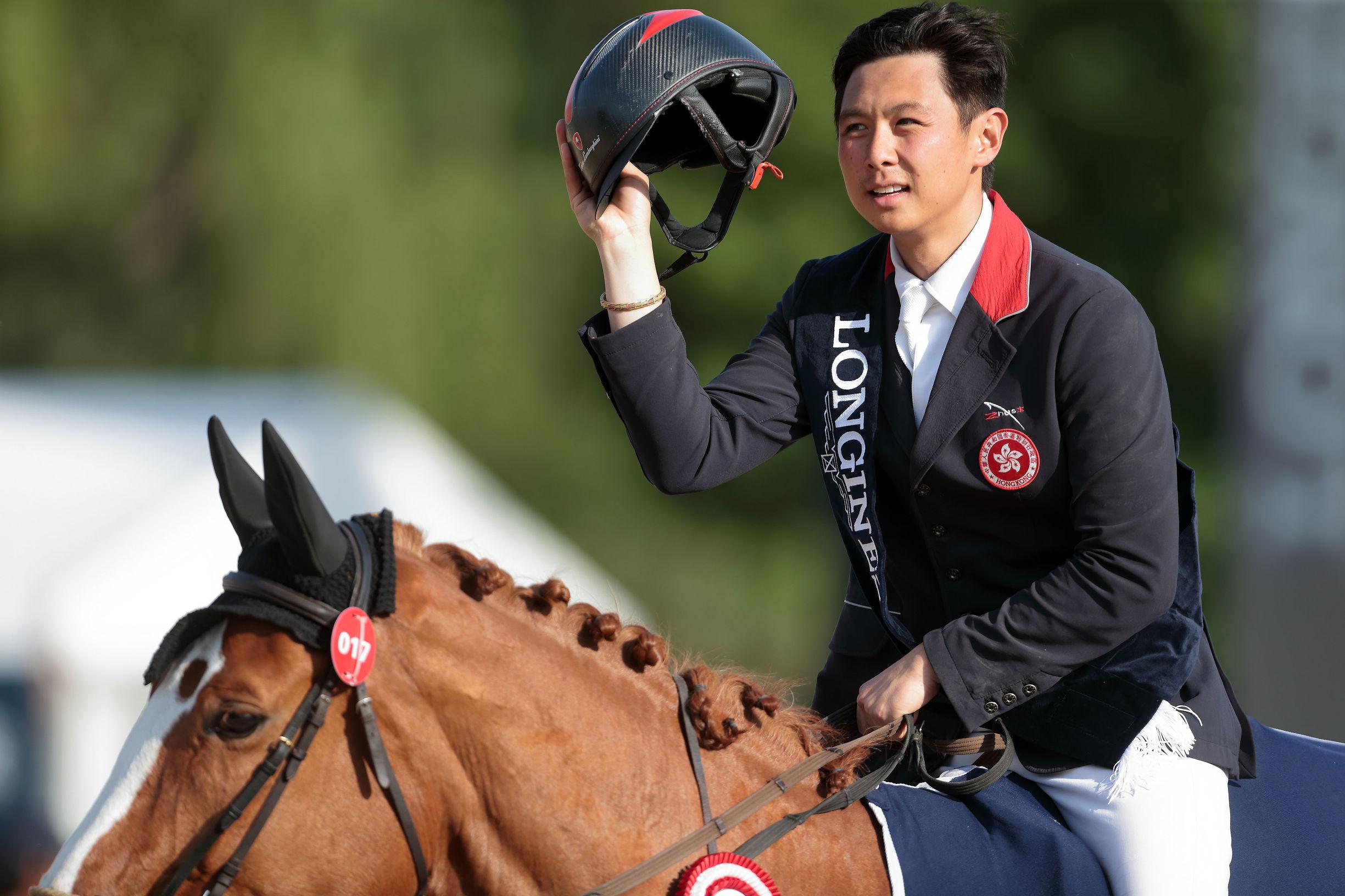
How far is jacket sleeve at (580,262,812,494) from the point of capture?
2582 mm

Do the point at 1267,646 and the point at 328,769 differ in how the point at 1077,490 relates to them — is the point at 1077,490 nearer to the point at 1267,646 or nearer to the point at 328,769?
the point at 328,769

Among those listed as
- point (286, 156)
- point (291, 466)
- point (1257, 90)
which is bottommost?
point (291, 466)

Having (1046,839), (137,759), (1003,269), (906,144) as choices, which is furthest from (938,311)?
(137,759)

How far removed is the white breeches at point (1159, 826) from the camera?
8.06ft

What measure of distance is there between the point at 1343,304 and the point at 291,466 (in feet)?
17.6

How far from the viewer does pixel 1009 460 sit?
2568 mm

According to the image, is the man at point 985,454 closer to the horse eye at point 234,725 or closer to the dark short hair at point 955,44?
the dark short hair at point 955,44

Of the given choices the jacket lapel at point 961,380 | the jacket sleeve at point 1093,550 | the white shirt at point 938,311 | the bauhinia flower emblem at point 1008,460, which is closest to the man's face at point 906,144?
the white shirt at point 938,311

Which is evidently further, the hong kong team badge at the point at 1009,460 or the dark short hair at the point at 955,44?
the dark short hair at the point at 955,44

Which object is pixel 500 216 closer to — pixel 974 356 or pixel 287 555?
pixel 974 356

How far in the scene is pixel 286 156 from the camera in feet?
34.6

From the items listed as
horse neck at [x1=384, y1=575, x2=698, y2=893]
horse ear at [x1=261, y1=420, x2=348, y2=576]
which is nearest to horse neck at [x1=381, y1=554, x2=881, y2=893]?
horse neck at [x1=384, y1=575, x2=698, y2=893]

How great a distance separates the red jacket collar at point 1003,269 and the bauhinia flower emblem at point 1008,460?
272 mm

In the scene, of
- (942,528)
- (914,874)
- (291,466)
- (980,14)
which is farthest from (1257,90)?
(291,466)
